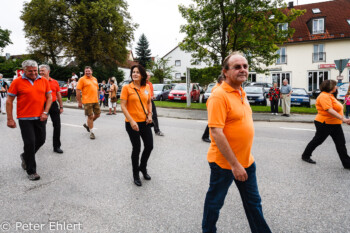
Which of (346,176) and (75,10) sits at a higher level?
(75,10)

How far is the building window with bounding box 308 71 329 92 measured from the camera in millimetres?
29188

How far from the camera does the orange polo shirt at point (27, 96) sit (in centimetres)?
397

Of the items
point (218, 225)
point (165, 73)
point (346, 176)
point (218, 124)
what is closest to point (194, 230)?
point (218, 225)

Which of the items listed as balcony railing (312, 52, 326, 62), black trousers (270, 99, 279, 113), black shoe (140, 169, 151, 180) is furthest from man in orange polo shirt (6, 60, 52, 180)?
balcony railing (312, 52, 326, 62)

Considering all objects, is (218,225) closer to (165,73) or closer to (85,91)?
(85,91)

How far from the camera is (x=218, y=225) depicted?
271 cm

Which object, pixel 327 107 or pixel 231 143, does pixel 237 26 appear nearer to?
pixel 327 107

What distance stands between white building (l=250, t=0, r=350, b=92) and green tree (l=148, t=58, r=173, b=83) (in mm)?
14870

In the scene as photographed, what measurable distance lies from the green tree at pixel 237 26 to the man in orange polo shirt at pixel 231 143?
1332 centimetres

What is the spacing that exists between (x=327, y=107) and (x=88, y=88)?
581 centimetres

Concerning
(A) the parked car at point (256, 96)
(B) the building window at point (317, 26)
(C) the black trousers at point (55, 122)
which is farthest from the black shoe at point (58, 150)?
(B) the building window at point (317, 26)

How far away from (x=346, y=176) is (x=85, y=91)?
6374mm

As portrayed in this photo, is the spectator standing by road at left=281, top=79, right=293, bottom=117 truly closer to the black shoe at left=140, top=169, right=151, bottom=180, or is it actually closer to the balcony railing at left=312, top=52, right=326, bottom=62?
the black shoe at left=140, top=169, right=151, bottom=180

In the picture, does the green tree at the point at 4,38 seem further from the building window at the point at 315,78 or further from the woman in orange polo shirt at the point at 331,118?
the woman in orange polo shirt at the point at 331,118
